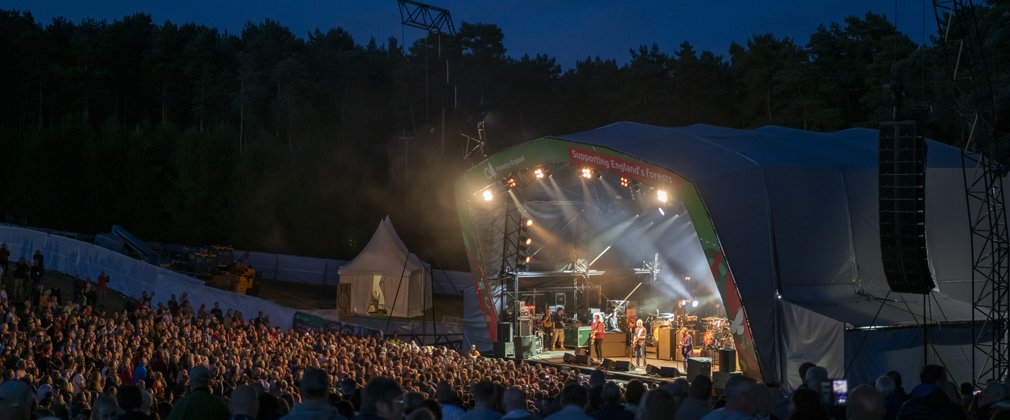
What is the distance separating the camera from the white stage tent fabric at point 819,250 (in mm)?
18750

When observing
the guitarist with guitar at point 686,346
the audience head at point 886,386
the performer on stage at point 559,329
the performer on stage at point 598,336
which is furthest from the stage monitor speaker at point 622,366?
the audience head at point 886,386

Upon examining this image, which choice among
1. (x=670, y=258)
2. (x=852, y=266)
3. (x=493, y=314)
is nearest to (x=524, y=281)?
(x=493, y=314)

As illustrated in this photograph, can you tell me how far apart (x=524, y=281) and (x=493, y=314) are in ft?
4.62

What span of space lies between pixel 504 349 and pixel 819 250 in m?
8.23

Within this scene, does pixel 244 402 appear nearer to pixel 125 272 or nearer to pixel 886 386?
pixel 886 386

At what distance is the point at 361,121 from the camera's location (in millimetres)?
69250

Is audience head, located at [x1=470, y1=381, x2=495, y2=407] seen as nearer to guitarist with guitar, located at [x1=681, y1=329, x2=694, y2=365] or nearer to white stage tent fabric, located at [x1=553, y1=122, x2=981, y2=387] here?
white stage tent fabric, located at [x1=553, y1=122, x2=981, y2=387]

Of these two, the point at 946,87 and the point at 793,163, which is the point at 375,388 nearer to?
the point at 793,163

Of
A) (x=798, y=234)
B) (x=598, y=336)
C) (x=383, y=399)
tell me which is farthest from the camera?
(x=598, y=336)

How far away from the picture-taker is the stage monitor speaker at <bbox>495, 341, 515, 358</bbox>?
24.7 meters

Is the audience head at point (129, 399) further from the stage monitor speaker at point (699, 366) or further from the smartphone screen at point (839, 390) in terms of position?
the stage monitor speaker at point (699, 366)

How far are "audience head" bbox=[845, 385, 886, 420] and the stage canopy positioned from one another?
13.4 meters

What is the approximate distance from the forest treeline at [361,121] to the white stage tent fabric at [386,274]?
760 cm

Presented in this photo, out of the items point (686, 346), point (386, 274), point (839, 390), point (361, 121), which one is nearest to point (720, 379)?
point (686, 346)
